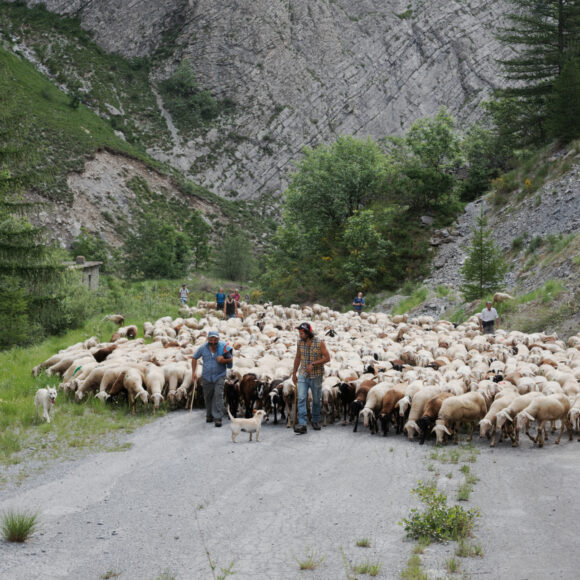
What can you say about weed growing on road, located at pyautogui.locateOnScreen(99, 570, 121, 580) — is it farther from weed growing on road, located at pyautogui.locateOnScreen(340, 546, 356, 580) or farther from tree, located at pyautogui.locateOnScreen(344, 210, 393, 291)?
tree, located at pyautogui.locateOnScreen(344, 210, 393, 291)

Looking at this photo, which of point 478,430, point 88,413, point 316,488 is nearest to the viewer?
point 316,488

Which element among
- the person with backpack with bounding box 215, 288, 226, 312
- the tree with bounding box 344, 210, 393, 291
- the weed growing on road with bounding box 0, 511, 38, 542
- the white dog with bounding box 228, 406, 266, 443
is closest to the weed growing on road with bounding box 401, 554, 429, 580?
the weed growing on road with bounding box 0, 511, 38, 542

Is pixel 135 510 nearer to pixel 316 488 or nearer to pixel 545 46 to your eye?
pixel 316 488

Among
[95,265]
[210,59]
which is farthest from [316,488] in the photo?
[210,59]

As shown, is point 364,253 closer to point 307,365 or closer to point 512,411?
point 307,365

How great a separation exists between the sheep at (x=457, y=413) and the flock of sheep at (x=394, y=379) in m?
0.02

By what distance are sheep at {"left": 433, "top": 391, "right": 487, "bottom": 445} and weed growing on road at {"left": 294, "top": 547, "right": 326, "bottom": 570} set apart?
4.50 meters

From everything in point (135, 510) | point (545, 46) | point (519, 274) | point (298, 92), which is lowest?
point (135, 510)

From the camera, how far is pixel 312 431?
10.9m

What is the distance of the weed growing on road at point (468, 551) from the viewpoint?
18.4ft

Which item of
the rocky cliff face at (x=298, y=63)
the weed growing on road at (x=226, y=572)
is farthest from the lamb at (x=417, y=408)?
the rocky cliff face at (x=298, y=63)

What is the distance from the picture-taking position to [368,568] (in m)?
5.42

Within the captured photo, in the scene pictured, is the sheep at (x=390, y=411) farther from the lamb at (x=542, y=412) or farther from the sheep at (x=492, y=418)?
the lamb at (x=542, y=412)

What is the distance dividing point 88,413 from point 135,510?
5330 mm
